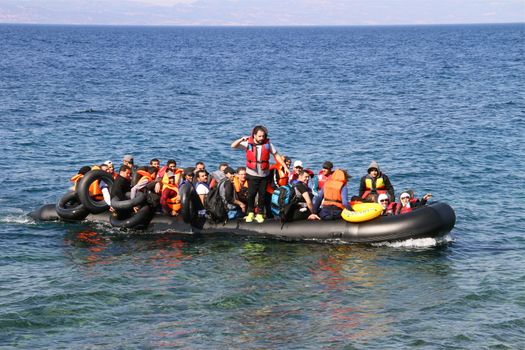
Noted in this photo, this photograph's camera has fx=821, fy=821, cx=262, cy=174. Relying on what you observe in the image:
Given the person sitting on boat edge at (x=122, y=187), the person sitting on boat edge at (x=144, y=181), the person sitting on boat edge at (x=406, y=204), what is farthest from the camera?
the person sitting on boat edge at (x=122, y=187)

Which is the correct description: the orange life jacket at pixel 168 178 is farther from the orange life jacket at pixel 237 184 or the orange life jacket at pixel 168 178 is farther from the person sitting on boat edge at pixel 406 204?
the person sitting on boat edge at pixel 406 204

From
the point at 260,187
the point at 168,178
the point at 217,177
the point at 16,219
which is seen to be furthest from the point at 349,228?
the point at 16,219

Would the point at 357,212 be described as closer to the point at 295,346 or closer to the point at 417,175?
the point at 295,346

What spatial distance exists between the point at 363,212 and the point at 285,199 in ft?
5.39

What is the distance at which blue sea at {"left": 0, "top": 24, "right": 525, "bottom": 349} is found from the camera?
13.6 metres

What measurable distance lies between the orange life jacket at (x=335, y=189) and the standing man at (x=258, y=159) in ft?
3.09

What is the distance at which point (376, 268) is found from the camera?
1619cm

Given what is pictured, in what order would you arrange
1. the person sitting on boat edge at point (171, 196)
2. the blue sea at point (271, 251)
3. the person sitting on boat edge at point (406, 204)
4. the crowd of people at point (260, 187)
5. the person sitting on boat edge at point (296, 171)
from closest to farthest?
the blue sea at point (271, 251), the crowd of people at point (260, 187), the person sitting on boat edge at point (406, 204), the person sitting on boat edge at point (296, 171), the person sitting on boat edge at point (171, 196)

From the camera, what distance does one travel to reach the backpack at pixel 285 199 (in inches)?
676

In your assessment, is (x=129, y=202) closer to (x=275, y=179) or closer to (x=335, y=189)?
(x=275, y=179)

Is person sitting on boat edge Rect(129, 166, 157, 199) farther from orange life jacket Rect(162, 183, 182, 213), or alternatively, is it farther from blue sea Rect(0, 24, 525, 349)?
blue sea Rect(0, 24, 525, 349)

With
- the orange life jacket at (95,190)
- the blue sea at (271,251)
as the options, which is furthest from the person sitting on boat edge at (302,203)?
the orange life jacket at (95,190)

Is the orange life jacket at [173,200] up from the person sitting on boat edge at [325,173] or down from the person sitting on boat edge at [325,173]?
down

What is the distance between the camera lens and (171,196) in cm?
1831
